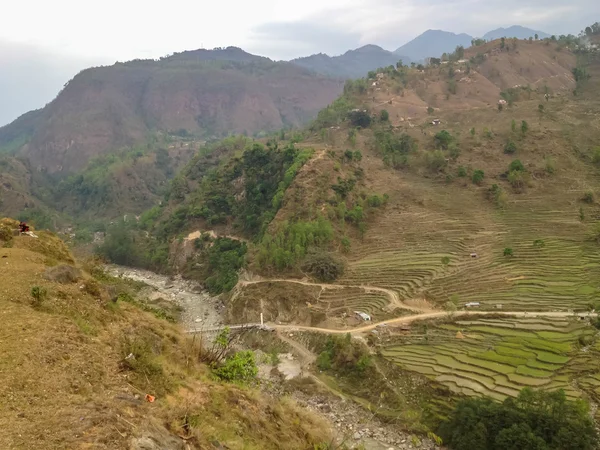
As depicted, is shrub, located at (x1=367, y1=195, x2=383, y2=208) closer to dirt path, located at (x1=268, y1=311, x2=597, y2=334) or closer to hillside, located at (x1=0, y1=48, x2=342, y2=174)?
dirt path, located at (x1=268, y1=311, x2=597, y2=334)

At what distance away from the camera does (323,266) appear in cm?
3822

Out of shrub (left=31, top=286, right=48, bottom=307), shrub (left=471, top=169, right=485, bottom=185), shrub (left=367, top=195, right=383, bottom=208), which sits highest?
shrub (left=31, top=286, right=48, bottom=307)

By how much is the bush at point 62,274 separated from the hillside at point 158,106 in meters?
121

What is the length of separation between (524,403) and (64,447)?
20257 millimetres

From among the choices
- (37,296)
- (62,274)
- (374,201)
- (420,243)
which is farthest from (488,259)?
(37,296)

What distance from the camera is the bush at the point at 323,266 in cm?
3806

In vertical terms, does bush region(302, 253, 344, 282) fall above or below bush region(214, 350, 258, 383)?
below

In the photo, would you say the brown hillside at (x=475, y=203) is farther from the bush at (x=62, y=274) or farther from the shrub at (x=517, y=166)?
the bush at (x=62, y=274)

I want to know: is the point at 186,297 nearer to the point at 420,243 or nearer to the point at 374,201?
the point at 374,201

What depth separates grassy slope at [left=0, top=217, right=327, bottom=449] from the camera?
805cm

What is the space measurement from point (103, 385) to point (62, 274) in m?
6.25

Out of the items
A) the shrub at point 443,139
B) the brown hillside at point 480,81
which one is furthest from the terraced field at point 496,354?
the brown hillside at point 480,81

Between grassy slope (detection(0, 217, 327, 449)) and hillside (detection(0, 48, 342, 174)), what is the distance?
123 metres

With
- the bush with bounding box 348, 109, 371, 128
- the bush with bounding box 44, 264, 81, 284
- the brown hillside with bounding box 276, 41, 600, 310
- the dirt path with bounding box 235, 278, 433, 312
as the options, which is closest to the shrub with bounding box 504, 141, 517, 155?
the brown hillside with bounding box 276, 41, 600, 310
